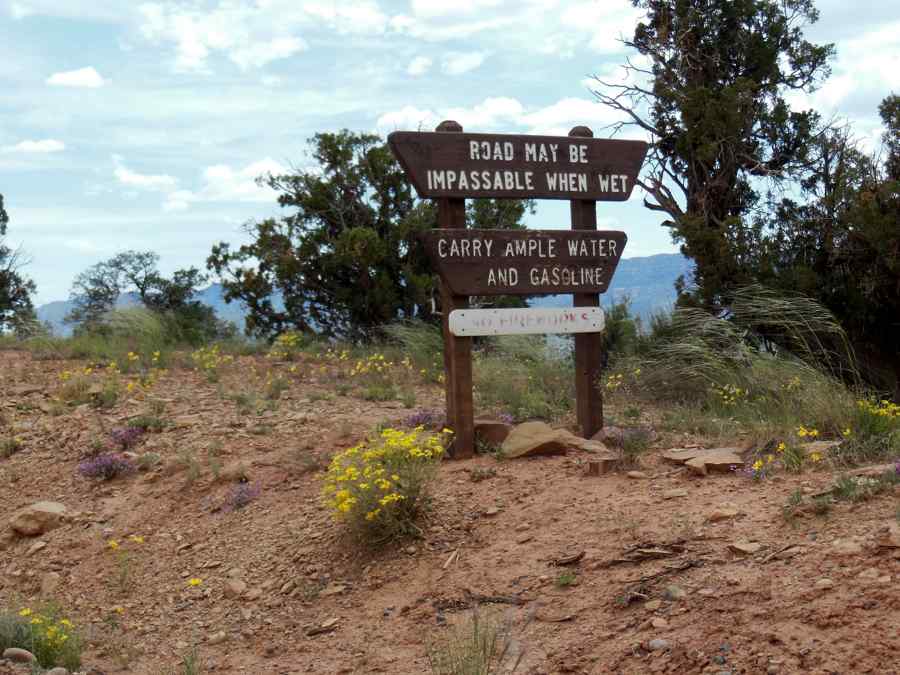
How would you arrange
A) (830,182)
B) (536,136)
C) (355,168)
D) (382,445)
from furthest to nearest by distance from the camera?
(355,168), (830,182), (536,136), (382,445)

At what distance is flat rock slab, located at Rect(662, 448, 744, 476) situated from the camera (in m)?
6.41

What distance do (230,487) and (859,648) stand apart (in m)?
5.01

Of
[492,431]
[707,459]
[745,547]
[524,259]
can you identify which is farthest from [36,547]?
[745,547]

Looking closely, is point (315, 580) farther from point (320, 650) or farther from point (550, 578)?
point (550, 578)

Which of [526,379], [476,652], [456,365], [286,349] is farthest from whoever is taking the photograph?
[286,349]

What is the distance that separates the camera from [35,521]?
24.9ft

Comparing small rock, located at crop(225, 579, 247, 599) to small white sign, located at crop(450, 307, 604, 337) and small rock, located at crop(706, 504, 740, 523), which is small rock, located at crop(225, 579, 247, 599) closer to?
small white sign, located at crop(450, 307, 604, 337)

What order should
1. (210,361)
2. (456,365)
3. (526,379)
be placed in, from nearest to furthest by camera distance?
(456,365), (526,379), (210,361)

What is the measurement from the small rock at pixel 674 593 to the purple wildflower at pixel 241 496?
3627 mm

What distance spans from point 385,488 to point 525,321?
8.17 feet

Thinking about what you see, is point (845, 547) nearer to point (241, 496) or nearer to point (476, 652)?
point (476, 652)

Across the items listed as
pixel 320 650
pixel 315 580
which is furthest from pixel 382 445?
pixel 320 650

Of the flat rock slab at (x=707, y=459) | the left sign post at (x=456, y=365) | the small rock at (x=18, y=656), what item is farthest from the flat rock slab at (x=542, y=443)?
the small rock at (x=18, y=656)

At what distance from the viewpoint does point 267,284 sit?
16.0m
